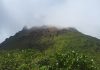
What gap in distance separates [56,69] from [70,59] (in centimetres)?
296

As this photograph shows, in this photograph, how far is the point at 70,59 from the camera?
68188mm

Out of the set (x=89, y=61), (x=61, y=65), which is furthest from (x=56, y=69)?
(x=89, y=61)

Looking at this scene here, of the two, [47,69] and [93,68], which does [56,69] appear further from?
[93,68]

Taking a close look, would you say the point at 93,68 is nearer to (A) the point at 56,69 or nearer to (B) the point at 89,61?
(B) the point at 89,61

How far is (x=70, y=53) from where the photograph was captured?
70062 millimetres

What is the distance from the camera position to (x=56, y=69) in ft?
222

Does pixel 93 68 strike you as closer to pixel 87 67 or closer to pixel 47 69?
pixel 87 67

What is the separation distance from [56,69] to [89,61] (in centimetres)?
600

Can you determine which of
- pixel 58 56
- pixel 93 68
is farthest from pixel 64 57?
pixel 93 68

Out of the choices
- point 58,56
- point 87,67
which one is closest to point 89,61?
point 87,67

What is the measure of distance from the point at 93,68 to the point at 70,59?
4584 mm

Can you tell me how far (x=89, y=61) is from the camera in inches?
2717

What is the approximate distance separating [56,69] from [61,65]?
1784 millimetres

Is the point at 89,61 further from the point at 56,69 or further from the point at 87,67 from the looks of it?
the point at 56,69
